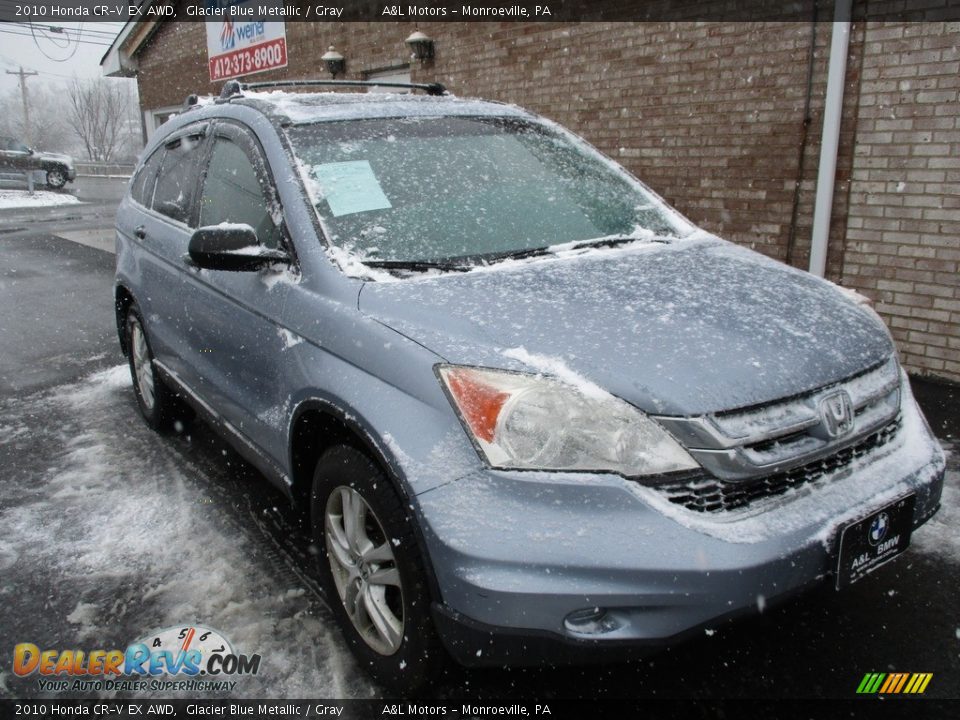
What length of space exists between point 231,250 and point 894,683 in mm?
2544

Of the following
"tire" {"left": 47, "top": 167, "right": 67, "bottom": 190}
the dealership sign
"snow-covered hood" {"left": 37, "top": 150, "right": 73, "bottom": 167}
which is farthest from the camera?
"tire" {"left": 47, "top": 167, "right": 67, "bottom": 190}

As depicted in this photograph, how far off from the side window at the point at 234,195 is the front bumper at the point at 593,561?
1414 mm

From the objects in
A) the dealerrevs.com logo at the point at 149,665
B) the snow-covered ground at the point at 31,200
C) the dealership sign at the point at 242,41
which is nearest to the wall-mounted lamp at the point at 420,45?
the dealership sign at the point at 242,41

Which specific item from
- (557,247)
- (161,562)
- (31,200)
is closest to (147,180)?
(161,562)

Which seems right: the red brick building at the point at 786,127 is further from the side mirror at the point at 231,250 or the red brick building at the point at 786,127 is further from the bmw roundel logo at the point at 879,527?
the side mirror at the point at 231,250

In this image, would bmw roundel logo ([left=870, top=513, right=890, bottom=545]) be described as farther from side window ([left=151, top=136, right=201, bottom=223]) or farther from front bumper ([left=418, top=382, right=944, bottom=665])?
side window ([left=151, top=136, right=201, bottom=223])

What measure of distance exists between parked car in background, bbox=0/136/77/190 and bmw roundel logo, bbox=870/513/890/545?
31.5 metres

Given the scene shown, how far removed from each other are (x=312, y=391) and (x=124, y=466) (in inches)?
88.5

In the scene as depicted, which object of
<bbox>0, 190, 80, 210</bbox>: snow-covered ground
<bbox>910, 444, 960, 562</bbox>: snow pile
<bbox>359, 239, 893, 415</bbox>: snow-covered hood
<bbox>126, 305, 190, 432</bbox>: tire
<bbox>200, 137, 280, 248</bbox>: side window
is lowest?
<bbox>0, 190, 80, 210</bbox>: snow-covered ground

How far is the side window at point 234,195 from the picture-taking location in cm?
281

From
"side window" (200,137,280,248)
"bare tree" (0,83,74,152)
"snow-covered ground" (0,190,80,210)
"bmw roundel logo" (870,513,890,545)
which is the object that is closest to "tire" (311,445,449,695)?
"side window" (200,137,280,248)

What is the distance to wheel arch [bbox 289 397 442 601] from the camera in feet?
6.32

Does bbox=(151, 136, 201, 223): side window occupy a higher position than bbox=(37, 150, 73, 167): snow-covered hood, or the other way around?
bbox=(151, 136, 201, 223): side window

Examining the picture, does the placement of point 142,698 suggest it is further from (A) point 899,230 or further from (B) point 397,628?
(A) point 899,230
